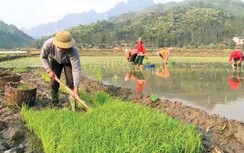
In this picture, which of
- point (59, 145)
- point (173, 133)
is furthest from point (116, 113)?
point (59, 145)

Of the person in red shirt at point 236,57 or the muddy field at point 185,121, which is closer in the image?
the muddy field at point 185,121

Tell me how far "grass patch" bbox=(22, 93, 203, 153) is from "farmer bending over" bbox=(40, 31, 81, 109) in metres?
1.00

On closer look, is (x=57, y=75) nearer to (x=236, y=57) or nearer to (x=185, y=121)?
(x=185, y=121)

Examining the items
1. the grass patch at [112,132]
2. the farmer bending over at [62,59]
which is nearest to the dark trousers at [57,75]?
the farmer bending over at [62,59]

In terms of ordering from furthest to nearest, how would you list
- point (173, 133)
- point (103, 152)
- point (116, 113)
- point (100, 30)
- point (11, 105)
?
point (100, 30), point (11, 105), point (116, 113), point (173, 133), point (103, 152)

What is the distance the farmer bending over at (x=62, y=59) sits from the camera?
5.38 meters

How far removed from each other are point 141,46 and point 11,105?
9.16 meters

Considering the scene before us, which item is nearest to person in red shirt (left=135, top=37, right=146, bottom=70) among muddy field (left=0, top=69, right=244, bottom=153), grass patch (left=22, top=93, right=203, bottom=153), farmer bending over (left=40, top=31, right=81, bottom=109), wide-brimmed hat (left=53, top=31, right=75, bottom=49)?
muddy field (left=0, top=69, right=244, bottom=153)

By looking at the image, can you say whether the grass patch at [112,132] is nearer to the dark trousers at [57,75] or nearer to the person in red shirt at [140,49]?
the dark trousers at [57,75]

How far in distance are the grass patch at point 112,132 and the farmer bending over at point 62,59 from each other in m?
1.00

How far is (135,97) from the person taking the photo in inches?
281

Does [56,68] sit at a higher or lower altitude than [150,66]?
higher

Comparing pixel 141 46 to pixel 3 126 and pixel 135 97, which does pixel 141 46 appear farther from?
pixel 3 126

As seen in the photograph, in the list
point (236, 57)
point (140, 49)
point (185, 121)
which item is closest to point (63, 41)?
point (185, 121)
